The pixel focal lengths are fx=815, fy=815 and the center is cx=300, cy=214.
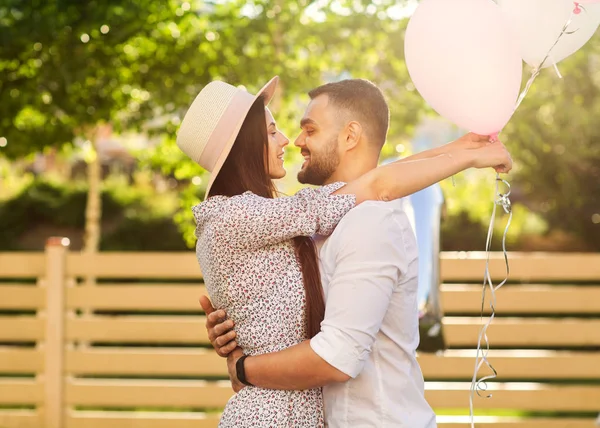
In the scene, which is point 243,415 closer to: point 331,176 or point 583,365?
point 331,176

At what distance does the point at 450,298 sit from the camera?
200 inches

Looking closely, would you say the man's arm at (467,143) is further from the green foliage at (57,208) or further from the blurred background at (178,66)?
the green foliage at (57,208)

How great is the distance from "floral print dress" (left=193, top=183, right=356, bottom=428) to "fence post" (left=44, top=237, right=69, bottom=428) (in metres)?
3.55

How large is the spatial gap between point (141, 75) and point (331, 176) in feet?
12.9

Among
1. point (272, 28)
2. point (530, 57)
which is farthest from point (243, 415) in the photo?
point (272, 28)

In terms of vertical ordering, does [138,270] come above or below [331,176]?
above

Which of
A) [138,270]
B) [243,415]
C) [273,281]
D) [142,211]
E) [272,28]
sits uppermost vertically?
[142,211]

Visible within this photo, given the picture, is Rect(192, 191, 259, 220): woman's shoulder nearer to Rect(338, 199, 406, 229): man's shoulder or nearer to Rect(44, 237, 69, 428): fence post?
Rect(338, 199, 406, 229): man's shoulder

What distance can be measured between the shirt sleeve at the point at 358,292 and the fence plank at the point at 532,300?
337 cm

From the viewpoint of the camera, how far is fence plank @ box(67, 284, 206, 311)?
520 cm

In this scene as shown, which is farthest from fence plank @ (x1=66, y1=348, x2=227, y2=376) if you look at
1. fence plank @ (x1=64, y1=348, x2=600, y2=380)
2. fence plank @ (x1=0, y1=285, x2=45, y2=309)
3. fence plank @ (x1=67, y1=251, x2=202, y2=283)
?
fence plank @ (x1=67, y1=251, x2=202, y2=283)

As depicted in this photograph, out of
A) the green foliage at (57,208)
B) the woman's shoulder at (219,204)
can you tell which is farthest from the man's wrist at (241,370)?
the green foliage at (57,208)

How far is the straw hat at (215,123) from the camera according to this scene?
6.81ft

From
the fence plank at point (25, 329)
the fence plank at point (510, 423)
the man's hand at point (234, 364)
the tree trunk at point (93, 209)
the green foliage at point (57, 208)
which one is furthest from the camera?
the green foliage at point (57, 208)
